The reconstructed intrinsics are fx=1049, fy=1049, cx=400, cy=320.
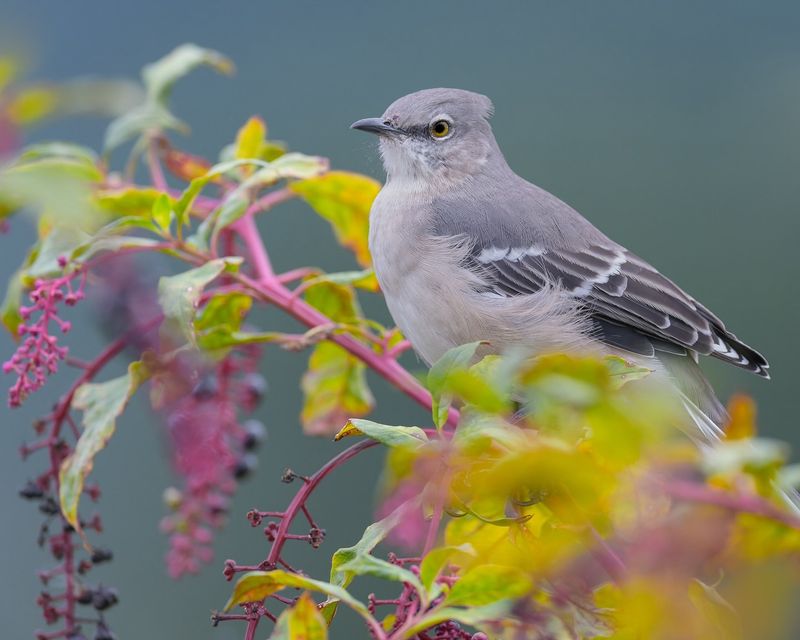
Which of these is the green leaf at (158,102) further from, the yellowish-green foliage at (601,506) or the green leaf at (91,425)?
the yellowish-green foliage at (601,506)

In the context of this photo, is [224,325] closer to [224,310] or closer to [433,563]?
[224,310]

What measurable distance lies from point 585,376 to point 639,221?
532 centimetres

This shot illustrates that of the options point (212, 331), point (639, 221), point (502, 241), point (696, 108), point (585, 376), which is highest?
point (696, 108)

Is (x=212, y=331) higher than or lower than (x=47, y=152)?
lower

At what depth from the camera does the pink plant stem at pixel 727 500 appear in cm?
89

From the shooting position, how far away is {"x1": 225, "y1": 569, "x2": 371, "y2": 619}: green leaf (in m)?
1.22

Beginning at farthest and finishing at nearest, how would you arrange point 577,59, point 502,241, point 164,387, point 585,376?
point 577,59 < point 502,241 < point 164,387 < point 585,376

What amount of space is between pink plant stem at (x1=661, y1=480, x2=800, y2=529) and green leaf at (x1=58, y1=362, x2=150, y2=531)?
133cm

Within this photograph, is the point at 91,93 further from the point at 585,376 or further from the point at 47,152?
the point at 47,152

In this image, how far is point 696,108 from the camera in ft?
21.6

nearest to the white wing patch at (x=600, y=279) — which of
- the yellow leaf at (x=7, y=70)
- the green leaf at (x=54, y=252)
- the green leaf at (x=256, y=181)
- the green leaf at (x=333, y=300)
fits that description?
the green leaf at (x=333, y=300)

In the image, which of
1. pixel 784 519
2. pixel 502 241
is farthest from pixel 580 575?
pixel 502 241

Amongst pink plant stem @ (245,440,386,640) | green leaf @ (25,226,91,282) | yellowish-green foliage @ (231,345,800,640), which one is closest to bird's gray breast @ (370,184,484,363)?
green leaf @ (25,226,91,282)

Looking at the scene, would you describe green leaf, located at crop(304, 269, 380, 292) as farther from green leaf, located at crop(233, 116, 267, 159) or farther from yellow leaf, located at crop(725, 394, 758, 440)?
yellow leaf, located at crop(725, 394, 758, 440)
